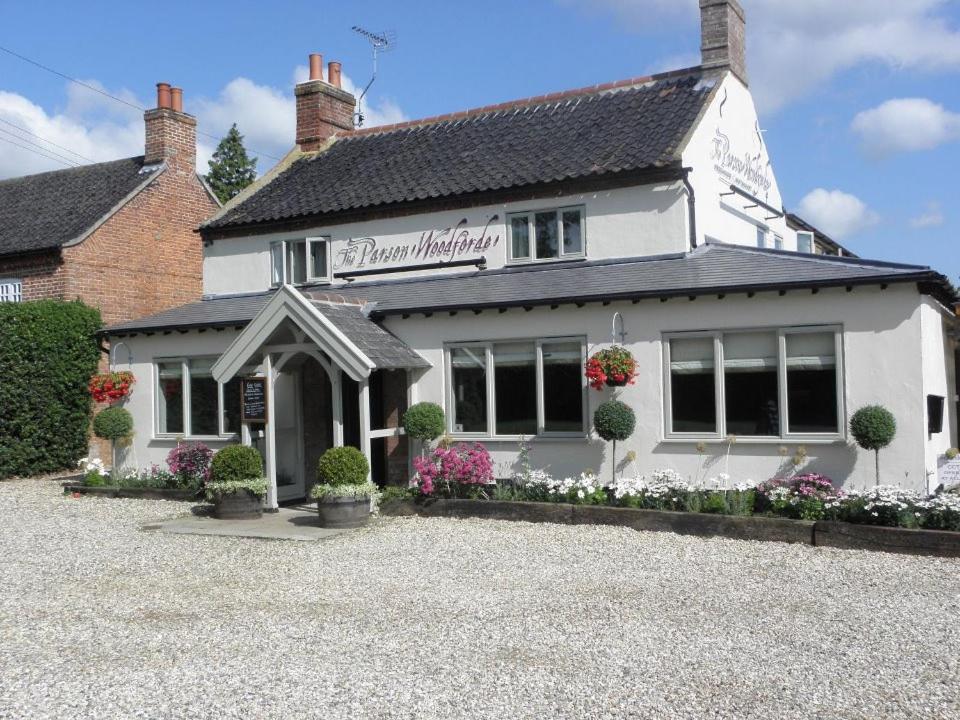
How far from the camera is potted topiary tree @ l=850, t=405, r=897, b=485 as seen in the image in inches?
474

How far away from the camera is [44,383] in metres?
20.0

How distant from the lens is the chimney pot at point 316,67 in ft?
75.6

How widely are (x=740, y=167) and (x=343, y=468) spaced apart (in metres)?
10.2

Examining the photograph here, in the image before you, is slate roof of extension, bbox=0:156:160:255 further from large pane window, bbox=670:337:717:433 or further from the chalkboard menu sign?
large pane window, bbox=670:337:717:433

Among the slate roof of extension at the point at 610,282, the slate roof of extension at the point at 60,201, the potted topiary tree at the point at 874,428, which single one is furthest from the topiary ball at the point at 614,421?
the slate roof of extension at the point at 60,201

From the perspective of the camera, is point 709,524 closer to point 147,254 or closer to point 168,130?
point 147,254

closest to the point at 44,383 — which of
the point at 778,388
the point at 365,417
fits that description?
the point at 365,417

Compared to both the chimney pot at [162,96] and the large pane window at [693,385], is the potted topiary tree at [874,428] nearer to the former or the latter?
the large pane window at [693,385]

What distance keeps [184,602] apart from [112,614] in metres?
0.67

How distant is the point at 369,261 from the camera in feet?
62.1

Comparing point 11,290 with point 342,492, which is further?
point 11,290

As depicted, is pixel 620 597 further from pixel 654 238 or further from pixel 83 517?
pixel 83 517

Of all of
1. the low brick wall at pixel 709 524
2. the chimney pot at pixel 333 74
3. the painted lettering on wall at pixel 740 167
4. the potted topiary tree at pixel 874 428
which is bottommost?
the low brick wall at pixel 709 524

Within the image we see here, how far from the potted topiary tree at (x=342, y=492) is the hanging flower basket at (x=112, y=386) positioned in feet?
22.8
